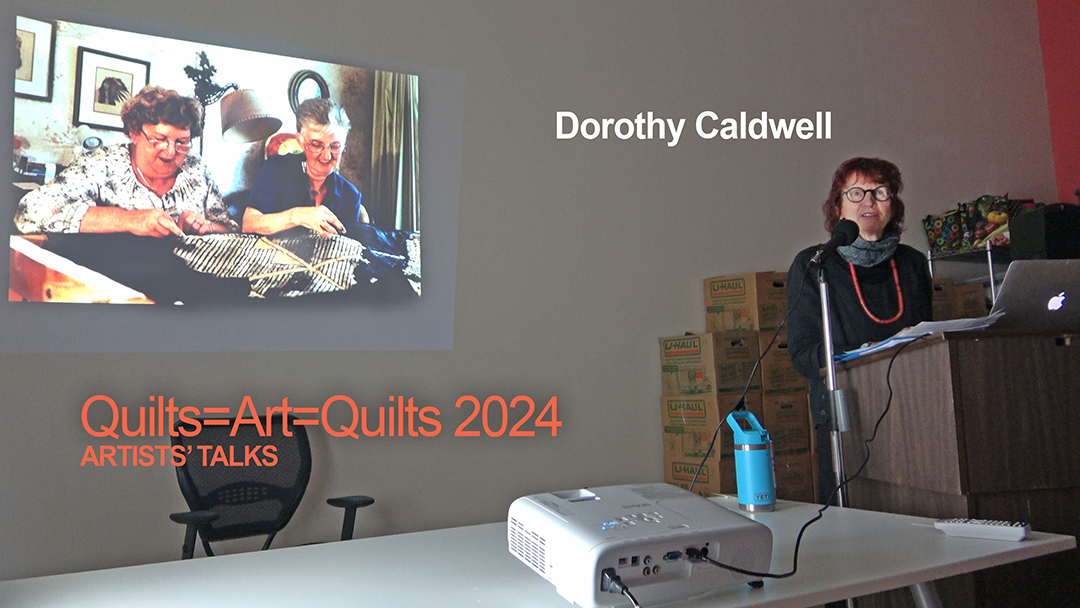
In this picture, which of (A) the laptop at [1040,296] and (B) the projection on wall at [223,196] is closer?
(A) the laptop at [1040,296]

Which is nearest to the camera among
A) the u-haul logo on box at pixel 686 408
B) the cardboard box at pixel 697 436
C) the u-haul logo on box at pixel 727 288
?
→ the cardboard box at pixel 697 436

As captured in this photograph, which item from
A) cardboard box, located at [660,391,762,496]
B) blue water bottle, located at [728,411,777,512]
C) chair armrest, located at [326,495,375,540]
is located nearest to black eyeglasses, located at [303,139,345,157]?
chair armrest, located at [326,495,375,540]

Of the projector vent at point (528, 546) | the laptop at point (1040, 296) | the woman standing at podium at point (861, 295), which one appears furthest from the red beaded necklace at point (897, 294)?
the projector vent at point (528, 546)

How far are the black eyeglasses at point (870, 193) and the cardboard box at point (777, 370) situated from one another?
3.19 feet

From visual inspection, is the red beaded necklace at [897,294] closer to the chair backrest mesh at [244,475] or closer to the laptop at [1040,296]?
the laptop at [1040,296]

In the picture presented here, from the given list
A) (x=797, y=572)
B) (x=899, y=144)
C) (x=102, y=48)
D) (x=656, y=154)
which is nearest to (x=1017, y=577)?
(x=797, y=572)

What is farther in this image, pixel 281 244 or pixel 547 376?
pixel 547 376

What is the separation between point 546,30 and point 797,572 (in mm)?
2853

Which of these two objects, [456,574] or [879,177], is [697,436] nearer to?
[879,177]

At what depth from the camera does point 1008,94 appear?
4695 mm

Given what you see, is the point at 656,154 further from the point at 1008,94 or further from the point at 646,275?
the point at 1008,94

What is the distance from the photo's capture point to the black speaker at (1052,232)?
349cm

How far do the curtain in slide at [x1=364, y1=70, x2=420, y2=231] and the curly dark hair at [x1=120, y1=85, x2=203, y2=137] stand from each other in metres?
0.63

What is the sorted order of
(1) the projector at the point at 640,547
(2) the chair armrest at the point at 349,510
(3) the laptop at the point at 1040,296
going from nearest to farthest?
(1) the projector at the point at 640,547 → (3) the laptop at the point at 1040,296 → (2) the chair armrest at the point at 349,510
